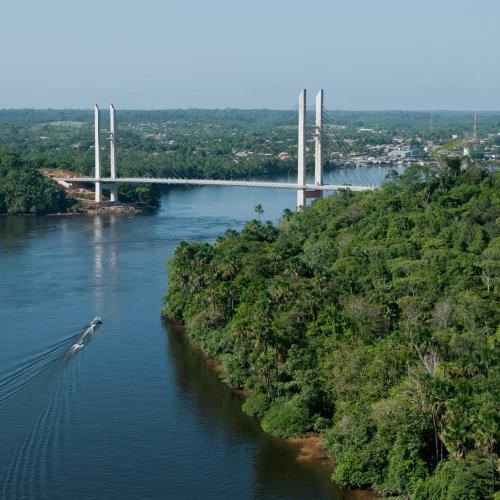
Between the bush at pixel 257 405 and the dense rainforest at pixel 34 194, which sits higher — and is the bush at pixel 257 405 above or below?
below

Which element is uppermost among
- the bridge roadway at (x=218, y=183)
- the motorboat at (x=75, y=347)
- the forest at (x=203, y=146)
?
the forest at (x=203, y=146)

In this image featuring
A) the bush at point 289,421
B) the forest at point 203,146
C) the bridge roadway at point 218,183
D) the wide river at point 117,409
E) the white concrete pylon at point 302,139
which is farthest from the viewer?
the forest at point 203,146

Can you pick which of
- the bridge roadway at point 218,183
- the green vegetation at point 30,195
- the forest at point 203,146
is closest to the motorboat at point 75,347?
the bridge roadway at point 218,183

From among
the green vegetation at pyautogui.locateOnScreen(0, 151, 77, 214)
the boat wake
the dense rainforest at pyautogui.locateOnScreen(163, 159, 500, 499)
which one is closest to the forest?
the green vegetation at pyautogui.locateOnScreen(0, 151, 77, 214)

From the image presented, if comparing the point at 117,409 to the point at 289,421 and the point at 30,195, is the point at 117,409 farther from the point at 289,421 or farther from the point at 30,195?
the point at 30,195

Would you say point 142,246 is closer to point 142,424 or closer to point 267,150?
point 142,424

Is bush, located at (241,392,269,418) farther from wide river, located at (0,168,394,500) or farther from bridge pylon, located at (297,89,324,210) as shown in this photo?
bridge pylon, located at (297,89,324,210)

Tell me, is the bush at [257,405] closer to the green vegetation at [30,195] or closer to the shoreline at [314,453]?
the shoreline at [314,453]

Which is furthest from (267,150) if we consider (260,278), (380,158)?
(260,278)
